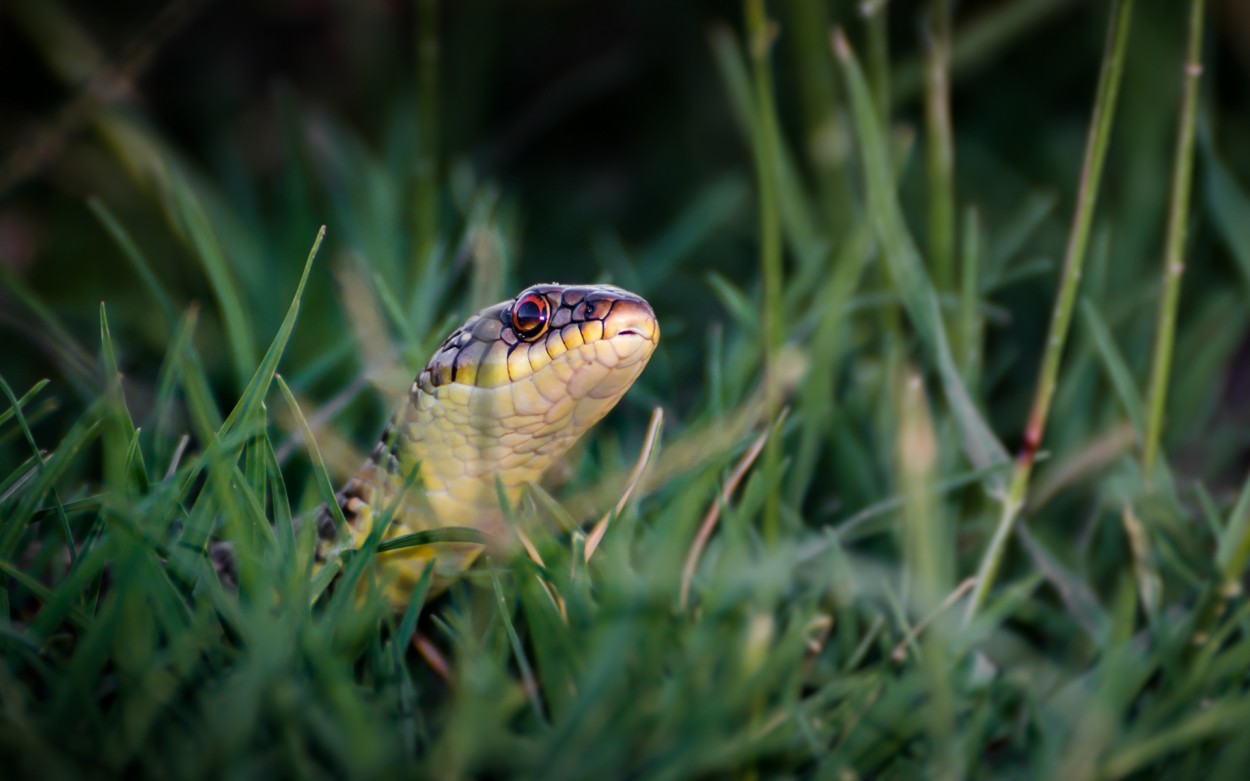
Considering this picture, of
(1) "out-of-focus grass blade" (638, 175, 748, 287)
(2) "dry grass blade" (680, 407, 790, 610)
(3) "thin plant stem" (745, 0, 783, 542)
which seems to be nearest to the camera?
(2) "dry grass blade" (680, 407, 790, 610)

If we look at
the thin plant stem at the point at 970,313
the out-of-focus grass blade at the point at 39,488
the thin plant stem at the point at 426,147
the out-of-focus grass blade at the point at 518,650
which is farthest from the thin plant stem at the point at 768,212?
the out-of-focus grass blade at the point at 39,488

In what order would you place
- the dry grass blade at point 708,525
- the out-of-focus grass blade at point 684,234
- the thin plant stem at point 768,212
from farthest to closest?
the out-of-focus grass blade at point 684,234 < the thin plant stem at point 768,212 < the dry grass blade at point 708,525

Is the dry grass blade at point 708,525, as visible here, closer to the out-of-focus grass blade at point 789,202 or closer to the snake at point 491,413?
the snake at point 491,413

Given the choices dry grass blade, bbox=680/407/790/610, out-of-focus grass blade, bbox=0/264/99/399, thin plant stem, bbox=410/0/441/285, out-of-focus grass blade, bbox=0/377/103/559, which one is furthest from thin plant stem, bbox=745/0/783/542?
→ out-of-focus grass blade, bbox=0/264/99/399

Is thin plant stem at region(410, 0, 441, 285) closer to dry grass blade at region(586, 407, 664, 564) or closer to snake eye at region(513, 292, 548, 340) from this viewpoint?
snake eye at region(513, 292, 548, 340)

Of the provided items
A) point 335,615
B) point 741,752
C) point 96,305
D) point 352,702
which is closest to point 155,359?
point 96,305

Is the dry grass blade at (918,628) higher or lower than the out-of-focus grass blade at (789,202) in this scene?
lower

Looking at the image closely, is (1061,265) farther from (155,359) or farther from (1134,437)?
(155,359)
